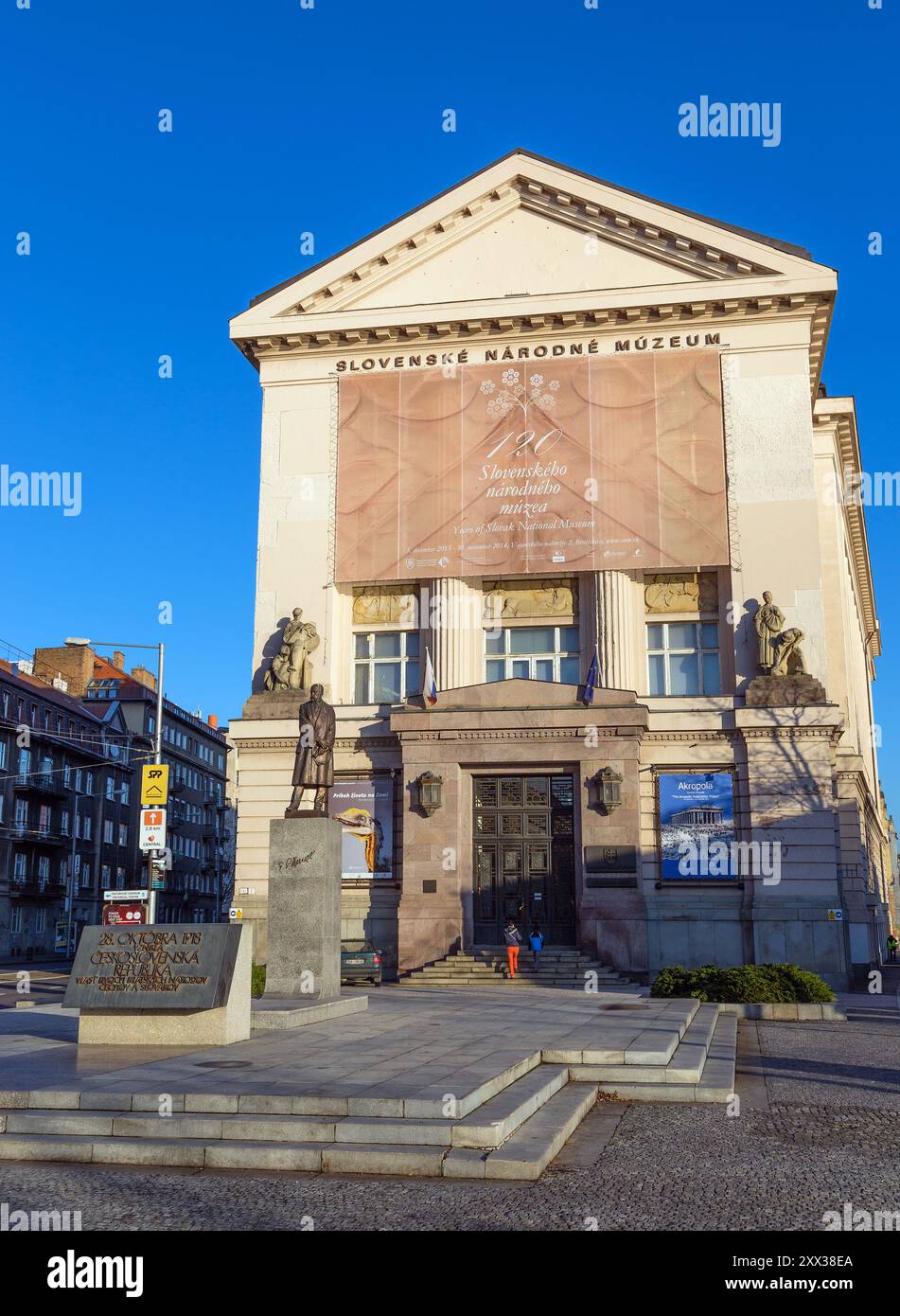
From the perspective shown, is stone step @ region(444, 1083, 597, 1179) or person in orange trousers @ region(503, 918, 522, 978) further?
person in orange trousers @ region(503, 918, 522, 978)

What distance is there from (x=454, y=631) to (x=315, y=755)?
16.0m

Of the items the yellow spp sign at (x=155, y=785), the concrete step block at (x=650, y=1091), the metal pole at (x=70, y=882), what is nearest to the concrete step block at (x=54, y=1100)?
the concrete step block at (x=650, y=1091)

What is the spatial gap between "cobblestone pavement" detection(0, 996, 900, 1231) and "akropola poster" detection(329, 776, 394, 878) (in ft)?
78.6

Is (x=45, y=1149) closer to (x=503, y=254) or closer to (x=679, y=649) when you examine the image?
(x=679, y=649)

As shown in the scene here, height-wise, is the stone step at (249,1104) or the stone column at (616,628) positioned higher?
the stone column at (616,628)

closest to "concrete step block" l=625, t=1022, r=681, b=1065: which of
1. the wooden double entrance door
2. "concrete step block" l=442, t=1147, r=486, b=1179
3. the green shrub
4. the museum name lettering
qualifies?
"concrete step block" l=442, t=1147, r=486, b=1179

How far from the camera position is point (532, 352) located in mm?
38562

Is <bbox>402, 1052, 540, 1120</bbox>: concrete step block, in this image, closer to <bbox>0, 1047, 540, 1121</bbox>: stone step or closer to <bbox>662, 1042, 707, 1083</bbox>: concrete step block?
<bbox>0, 1047, 540, 1121</bbox>: stone step

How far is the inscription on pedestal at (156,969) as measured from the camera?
15.0 metres

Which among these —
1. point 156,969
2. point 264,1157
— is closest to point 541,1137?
point 264,1157

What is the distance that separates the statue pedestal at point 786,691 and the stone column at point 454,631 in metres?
8.24

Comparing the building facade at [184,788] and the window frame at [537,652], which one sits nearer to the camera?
the window frame at [537,652]

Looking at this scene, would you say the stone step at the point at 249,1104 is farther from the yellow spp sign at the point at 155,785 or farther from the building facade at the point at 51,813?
the building facade at the point at 51,813

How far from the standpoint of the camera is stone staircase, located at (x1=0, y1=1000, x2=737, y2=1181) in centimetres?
962
